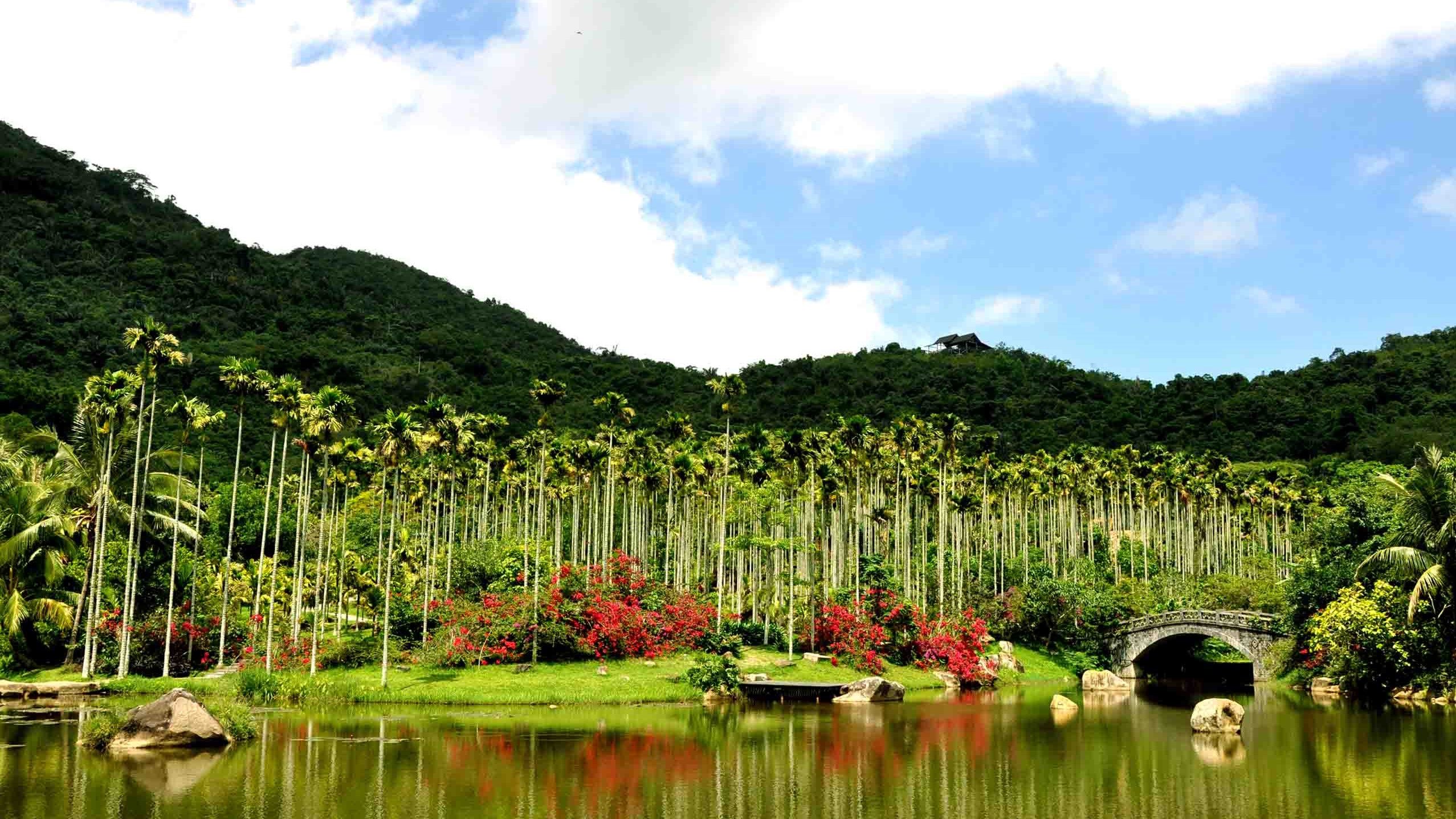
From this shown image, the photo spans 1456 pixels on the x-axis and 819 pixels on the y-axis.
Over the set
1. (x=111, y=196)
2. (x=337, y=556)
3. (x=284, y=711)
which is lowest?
(x=284, y=711)

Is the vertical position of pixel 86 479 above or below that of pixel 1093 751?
above

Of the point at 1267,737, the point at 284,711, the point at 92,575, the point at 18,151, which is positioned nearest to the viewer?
the point at 1267,737

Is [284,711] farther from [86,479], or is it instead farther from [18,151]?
[18,151]

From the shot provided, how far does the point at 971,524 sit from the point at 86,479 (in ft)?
265

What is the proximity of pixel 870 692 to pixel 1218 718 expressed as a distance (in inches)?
747

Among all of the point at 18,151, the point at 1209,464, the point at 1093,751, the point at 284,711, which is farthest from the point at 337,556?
the point at 18,151

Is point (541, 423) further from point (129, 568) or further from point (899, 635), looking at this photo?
point (899, 635)

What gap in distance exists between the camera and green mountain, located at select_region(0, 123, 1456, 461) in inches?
5098

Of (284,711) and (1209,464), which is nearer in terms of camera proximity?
(284,711)

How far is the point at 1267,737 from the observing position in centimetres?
4122

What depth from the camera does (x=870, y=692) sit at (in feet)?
188

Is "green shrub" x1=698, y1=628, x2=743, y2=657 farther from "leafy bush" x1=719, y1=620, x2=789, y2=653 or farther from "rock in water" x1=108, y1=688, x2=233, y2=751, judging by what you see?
"rock in water" x1=108, y1=688, x2=233, y2=751

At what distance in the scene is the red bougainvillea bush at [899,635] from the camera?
6844 centimetres

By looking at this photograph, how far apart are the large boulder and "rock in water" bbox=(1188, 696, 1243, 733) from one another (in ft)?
93.2
